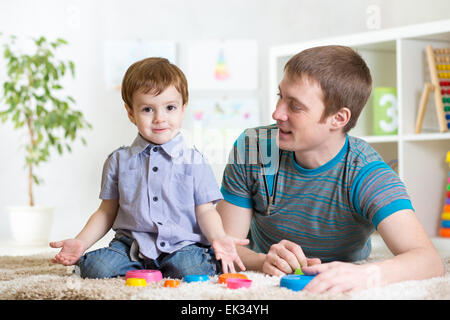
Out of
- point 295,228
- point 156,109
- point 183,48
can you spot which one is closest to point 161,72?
point 156,109

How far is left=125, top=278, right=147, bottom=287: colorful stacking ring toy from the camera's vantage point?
1.06 metres

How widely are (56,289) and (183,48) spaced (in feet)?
6.53

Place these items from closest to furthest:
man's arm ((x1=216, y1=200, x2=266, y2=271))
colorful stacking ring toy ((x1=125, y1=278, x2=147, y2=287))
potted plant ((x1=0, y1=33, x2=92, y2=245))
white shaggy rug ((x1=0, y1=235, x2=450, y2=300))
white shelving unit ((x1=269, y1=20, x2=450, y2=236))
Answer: white shaggy rug ((x1=0, y1=235, x2=450, y2=300)) → colorful stacking ring toy ((x1=125, y1=278, x2=147, y2=287)) → man's arm ((x1=216, y1=200, x2=266, y2=271)) → white shelving unit ((x1=269, y1=20, x2=450, y2=236)) → potted plant ((x1=0, y1=33, x2=92, y2=245))

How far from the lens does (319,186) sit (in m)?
1.29

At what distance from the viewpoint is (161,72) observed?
124 centimetres

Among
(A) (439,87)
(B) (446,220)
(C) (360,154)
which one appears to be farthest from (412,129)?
(C) (360,154)

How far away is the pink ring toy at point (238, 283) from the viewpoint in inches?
40.1

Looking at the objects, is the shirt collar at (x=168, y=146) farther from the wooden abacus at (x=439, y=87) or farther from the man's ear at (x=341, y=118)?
the wooden abacus at (x=439, y=87)

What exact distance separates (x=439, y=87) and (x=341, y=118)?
987mm

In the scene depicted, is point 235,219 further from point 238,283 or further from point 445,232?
point 445,232

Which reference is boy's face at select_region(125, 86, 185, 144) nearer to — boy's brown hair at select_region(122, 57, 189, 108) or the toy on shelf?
boy's brown hair at select_region(122, 57, 189, 108)

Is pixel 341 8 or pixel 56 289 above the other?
pixel 341 8

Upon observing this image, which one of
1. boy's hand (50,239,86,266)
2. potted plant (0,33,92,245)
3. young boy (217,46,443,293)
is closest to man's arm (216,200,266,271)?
young boy (217,46,443,293)
